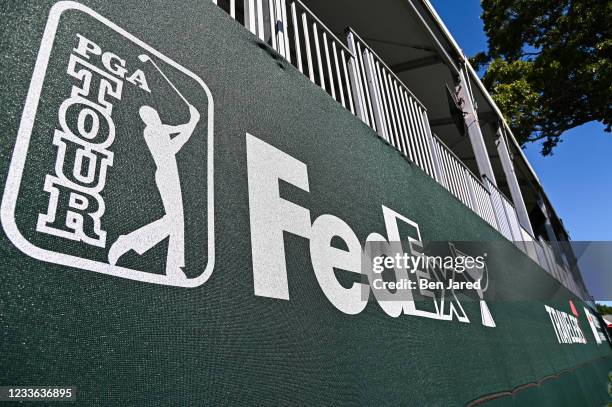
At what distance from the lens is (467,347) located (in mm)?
2410

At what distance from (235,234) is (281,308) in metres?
0.29

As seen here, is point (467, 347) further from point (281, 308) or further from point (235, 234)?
point (235, 234)

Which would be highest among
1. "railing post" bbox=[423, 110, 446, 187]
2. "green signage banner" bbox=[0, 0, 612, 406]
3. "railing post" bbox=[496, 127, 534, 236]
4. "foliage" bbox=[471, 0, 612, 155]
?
"foliage" bbox=[471, 0, 612, 155]

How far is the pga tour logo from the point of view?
815mm

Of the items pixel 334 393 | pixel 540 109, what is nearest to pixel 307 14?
pixel 334 393

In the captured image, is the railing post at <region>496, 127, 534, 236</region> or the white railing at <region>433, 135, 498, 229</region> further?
the railing post at <region>496, 127, 534, 236</region>

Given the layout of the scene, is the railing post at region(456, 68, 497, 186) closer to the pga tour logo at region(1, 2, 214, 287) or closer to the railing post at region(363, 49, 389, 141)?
the railing post at region(363, 49, 389, 141)

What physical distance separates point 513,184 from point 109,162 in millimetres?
6327

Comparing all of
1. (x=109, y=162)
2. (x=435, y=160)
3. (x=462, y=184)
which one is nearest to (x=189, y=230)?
(x=109, y=162)

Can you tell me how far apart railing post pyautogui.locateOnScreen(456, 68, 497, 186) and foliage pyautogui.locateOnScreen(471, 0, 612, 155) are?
656 cm

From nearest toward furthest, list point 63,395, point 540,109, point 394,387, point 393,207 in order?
point 63,395 → point 394,387 → point 393,207 → point 540,109

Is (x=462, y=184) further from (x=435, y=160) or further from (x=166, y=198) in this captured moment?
(x=166, y=198)

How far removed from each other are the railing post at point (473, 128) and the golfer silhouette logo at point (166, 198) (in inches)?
176

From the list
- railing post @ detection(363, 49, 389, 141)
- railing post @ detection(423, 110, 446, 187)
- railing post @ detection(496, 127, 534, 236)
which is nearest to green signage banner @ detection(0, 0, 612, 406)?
railing post @ detection(363, 49, 389, 141)
